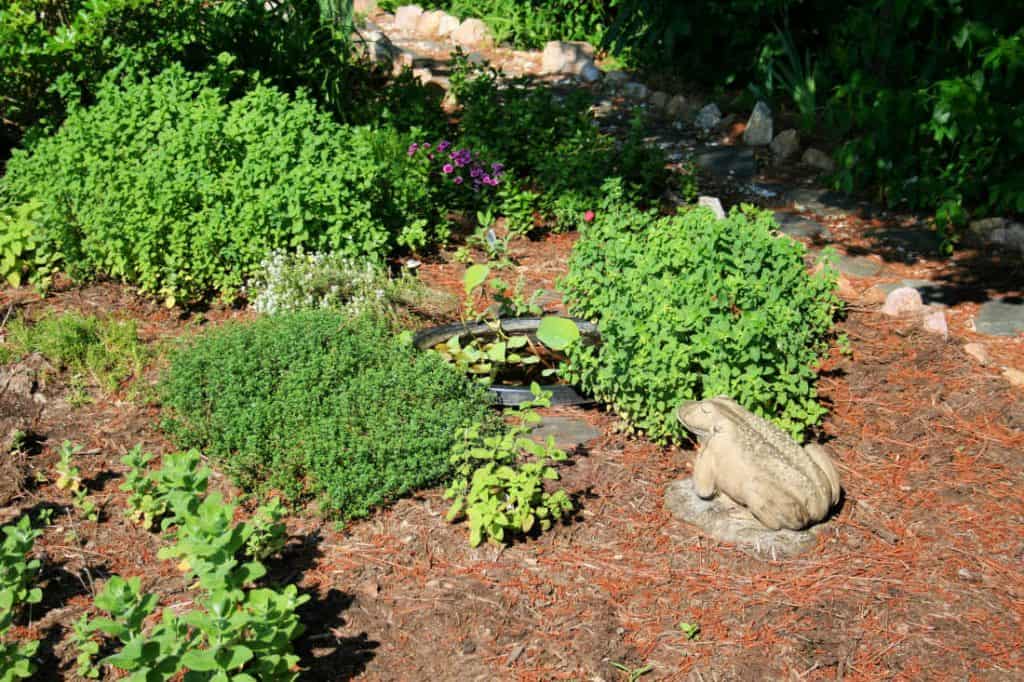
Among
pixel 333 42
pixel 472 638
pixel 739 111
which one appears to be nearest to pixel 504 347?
pixel 472 638

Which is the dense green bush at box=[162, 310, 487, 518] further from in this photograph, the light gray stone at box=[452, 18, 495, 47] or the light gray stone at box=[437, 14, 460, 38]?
the light gray stone at box=[437, 14, 460, 38]

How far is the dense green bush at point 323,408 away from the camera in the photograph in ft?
14.4

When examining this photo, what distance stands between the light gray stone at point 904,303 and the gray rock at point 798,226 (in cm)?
120

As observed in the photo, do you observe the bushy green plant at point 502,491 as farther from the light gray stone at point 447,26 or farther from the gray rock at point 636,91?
the light gray stone at point 447,26

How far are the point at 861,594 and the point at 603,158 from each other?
13.2 feet

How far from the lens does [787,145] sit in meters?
8.14

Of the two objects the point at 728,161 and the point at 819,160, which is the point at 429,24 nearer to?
the point at 728,161

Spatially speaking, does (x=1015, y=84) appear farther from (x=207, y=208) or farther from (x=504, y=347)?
(x=207, y=208)

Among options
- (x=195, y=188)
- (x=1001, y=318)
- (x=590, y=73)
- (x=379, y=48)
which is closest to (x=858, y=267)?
(x=1001, y=318)

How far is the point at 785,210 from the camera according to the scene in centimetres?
732

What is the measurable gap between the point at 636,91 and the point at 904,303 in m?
4.63

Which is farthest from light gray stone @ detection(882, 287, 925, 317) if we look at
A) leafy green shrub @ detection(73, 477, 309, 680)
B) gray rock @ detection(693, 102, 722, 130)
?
leafy green shrub @ detection(73, 477, 309, 680)

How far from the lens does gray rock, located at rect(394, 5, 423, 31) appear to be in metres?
11.7

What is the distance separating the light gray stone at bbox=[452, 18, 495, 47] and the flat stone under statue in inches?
307
